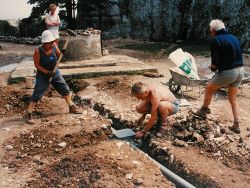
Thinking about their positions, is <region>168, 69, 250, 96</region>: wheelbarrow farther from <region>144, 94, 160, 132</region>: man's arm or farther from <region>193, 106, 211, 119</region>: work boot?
<region>144, 94, 160, 132</region>: man's arm

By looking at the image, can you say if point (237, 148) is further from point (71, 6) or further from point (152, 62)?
point (71, 6)

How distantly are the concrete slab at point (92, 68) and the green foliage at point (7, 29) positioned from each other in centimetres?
1200

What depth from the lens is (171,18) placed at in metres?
18.7

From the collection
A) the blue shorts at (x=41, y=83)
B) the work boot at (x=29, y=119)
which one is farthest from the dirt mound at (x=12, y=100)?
the blue shorts at (x=41, y=83)

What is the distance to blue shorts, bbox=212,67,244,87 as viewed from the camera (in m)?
6.10

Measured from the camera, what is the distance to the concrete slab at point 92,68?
10.0m

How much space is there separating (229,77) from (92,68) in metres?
5.57

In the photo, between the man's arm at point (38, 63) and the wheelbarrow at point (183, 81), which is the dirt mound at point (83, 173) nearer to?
the man's arm at point (38, 63)

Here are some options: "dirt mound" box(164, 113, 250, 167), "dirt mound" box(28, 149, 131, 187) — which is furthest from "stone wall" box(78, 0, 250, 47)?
"dirt mound" box(28, 149, 131, 187)

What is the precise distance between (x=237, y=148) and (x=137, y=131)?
1726 millimetres

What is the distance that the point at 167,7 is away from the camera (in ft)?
61.7

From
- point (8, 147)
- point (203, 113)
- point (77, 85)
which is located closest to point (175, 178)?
point (203, 113)

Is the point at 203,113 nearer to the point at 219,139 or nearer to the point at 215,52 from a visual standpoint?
the point at 219,139

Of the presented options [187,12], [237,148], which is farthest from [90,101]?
[187,12]
